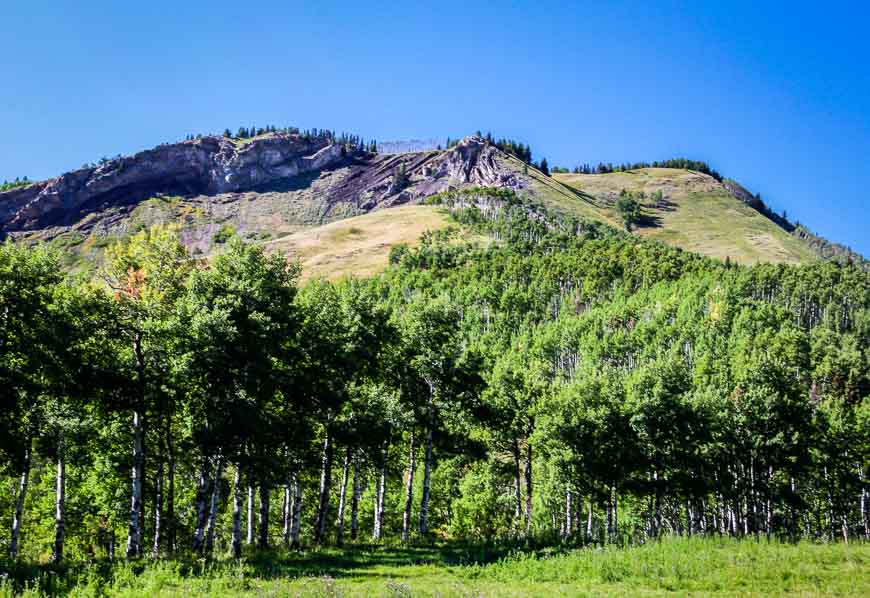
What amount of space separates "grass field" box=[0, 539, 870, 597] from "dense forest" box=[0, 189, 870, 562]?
183 inches

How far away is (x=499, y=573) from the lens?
24484mm

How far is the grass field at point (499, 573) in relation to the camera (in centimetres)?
1844

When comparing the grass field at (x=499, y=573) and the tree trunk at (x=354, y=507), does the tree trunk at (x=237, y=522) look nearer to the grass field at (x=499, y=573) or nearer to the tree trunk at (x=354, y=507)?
the grass field at (x=499, y=573)

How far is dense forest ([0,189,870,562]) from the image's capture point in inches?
1000

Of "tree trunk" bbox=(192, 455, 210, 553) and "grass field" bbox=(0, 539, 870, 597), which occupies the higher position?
"tree trunk" bbox=(192, 455, 210, 553)

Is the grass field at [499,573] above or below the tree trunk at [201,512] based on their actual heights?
below

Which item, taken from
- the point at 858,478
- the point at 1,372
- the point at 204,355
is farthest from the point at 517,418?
the point at 858,478

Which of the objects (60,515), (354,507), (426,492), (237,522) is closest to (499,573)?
(237,522)

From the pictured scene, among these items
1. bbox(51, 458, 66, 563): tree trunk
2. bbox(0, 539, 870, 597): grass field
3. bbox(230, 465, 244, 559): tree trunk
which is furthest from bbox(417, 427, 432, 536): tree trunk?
bbox(51, 458, 66, 563): tree trunk

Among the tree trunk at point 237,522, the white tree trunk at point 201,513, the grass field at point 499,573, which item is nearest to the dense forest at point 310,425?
the tree trunk at point 237,522

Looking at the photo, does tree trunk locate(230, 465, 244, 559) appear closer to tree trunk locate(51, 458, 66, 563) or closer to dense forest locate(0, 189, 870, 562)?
dense forest locate(0, 189, 870, 562)

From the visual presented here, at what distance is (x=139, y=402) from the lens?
26.2m

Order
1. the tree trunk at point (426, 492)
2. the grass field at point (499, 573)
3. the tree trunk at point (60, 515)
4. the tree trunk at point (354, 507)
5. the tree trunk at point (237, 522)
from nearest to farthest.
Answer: the grass field at point (499, 573) < the tree trunk at point (237, 522) < the tree trunk at point (60, 515) < the tree trunk at point (354, 507) < the tree trunk at point (426, 492)

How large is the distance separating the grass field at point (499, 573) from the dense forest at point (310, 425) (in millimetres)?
4656
